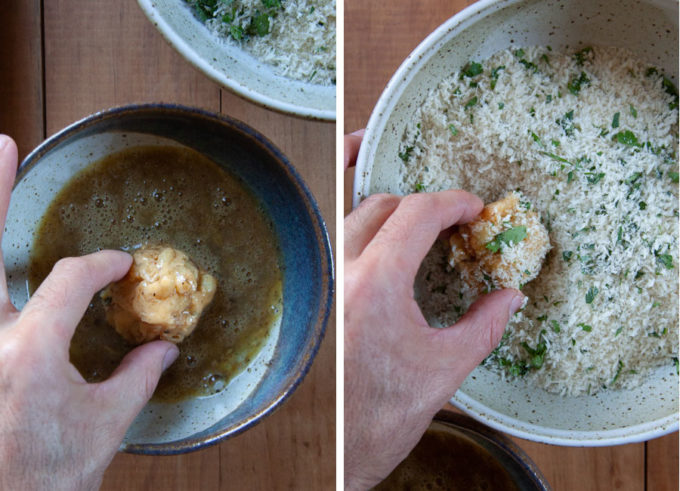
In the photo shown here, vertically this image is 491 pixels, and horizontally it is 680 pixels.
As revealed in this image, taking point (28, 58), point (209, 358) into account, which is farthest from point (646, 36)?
point (28, 58)

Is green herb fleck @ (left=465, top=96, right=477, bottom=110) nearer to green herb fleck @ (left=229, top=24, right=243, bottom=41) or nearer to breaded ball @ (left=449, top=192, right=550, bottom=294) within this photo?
breaded ball @ (left=449, top=192, right=550, bottom=294)

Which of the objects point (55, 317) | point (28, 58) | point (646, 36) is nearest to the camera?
point (55, 317)

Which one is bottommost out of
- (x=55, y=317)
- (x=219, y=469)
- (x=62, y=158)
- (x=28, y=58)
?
(x=219, y=469)

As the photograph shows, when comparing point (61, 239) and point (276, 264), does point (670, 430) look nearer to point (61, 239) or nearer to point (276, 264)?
point (276, 264)

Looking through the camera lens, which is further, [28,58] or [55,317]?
[28,58]

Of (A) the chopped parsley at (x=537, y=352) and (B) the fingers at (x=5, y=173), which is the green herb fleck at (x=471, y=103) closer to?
(A) the chopped parsley at (x=537, y=352)

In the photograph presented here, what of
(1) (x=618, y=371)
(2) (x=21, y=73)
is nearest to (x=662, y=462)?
(1) (x=618, y=371)

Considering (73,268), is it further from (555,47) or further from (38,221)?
(555,47)

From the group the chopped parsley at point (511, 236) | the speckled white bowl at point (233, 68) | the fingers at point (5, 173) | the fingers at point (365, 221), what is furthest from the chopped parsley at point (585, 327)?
the fingers at point (5, 173)
